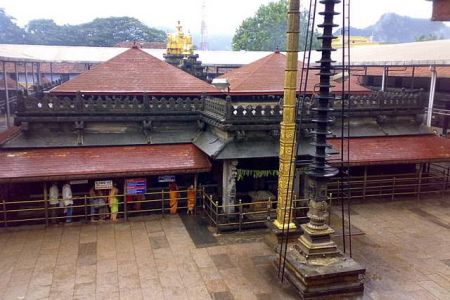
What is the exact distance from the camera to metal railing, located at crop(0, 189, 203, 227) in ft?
48.1

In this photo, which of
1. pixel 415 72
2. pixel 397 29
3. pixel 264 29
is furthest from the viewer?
pixel 397 29

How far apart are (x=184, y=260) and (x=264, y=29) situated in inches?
2213

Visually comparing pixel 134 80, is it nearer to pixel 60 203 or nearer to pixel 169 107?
pixel 169 107

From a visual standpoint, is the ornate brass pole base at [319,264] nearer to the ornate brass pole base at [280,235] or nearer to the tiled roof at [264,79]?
the ornate brass pole base at [280,235]

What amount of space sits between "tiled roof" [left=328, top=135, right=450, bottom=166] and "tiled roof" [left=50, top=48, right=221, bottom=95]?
20.9 feet

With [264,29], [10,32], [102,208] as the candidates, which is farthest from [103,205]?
[10,32]

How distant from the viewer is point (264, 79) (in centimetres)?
1988

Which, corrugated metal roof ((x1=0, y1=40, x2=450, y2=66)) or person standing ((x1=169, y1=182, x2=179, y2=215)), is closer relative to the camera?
person standing ((x1=169, y1=182, x2=179, y2=215))

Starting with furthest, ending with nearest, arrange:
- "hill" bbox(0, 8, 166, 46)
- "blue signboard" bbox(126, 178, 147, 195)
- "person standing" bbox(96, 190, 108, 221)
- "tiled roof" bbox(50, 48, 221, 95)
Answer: "hill" bbox(0, 8, 166, 46) → "tiled roof" bbox(50, 48, 221, 95) → "blue signboard" bbox(126, 178, 147, 195) → "person standing" bbox(96, 190, 108, 221)

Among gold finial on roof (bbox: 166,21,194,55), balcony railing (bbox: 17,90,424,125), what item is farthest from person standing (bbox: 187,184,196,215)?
gold finial on roof (bbox: 166,21,194,55)

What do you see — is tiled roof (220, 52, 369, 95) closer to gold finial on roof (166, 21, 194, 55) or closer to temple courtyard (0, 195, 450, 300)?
temple courtyard (0, 195, 450, 300)

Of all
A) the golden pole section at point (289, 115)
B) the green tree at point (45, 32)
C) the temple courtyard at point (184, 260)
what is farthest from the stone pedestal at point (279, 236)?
the green tree at point (45, 32)

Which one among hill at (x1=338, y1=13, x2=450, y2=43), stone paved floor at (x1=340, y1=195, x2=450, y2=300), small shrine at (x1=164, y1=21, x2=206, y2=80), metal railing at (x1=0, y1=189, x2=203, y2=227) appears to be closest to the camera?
stone paved floor at (x1=340, y1=195, x2=450, y2=300)

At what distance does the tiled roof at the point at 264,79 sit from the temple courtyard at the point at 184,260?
643 centimetres
